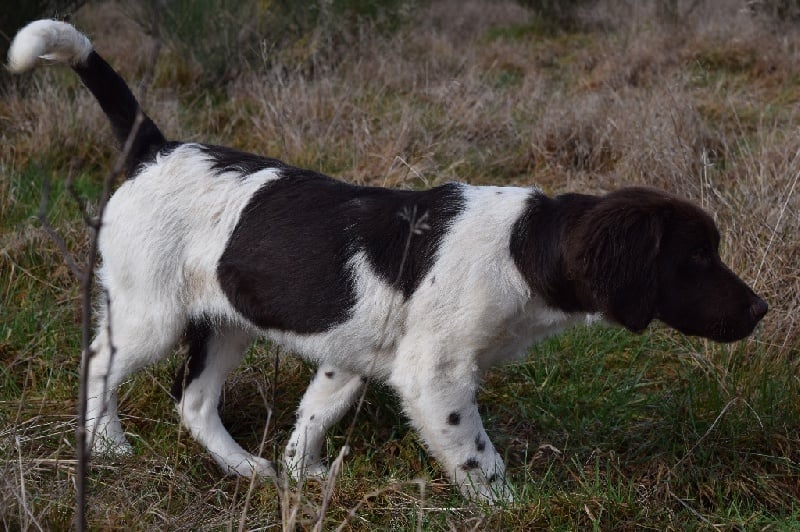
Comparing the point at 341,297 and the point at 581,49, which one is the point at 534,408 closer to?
the point at 341,297

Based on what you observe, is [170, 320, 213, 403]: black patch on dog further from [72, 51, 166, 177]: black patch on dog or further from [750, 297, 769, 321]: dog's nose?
[750, 297, 769, 321]: dog's nose

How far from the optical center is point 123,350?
3160 mm

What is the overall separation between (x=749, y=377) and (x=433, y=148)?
2.69 metres

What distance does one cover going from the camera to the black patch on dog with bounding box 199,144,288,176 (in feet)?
10.4

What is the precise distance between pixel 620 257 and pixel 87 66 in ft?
6.05

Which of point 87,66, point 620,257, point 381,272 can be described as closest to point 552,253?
point 620,257

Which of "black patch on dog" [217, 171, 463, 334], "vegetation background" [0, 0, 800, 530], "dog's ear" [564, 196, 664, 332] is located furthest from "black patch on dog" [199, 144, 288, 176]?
"dog's ear" [564, 196, 664, 332]

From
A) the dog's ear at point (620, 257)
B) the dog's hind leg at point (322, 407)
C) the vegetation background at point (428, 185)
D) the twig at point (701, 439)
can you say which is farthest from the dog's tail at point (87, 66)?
the twig at point (701, 439)

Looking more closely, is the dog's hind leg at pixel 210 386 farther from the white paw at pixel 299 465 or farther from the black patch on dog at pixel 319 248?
the black patch on dog at pixel 319 248

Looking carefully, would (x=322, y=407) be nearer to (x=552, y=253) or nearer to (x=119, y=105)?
(x=552, y=253)

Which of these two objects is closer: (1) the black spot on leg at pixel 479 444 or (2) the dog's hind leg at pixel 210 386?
(1) the black spot on leg at pixel 479 444

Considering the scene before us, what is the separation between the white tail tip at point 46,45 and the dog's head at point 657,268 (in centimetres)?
170

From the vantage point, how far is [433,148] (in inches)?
223

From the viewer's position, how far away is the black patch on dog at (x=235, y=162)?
316 centimetres
